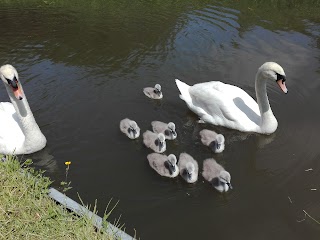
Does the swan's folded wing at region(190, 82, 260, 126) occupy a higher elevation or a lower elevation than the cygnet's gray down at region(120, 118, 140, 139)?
higher

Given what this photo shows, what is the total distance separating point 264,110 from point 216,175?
1791 mm

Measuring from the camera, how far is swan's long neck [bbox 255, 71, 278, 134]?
21.3 feet

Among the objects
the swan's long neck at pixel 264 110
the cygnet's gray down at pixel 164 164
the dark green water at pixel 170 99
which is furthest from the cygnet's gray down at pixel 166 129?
the swan's long neck at pixel 264 110

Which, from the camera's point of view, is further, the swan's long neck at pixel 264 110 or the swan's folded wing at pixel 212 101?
the swan's folded wing at pixel 212 101

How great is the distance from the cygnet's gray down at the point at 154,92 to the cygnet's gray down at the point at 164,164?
1.89 m

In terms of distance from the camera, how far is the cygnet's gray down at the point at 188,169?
538cm

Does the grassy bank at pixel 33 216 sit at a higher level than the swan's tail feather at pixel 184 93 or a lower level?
higher

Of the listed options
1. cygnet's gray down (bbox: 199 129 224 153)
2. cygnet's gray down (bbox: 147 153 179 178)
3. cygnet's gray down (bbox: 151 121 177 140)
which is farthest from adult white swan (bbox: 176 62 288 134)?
cygnet's gray down (bbox: 147 153 179 178)

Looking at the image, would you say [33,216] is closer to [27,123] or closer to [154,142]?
[27,123]

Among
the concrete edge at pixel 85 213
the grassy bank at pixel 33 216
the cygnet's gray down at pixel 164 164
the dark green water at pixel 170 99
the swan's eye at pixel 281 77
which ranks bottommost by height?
the dark green water at pixel 170 99

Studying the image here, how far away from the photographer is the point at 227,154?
618 cm

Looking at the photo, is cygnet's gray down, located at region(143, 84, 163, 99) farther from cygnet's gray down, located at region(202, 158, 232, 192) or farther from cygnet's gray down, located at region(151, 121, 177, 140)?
cygnet's gray down, located at region(202, 158, 232, 192)

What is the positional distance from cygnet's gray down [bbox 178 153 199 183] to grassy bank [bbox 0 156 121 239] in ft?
5.42

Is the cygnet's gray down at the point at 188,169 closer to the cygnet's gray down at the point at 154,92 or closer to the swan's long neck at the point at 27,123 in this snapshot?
the cygnet's gray down at the point at 154,92
